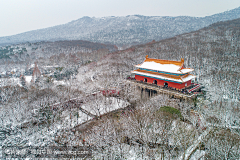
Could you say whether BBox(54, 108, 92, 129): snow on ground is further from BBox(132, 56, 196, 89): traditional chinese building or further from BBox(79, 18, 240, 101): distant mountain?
BBox(132, 56, 196, 89): traditional chinese building

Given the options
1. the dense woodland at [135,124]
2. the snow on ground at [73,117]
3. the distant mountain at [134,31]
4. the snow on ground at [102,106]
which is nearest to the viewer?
the dense woodland at [135,124]

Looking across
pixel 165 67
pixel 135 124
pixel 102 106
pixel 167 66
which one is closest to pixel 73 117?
pixel 102 106

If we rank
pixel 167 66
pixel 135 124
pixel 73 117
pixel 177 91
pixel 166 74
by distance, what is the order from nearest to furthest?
pixel 135 124 < pixel 73 117 < pixel 177 91 < pixel 166 74 < pixel 167 66

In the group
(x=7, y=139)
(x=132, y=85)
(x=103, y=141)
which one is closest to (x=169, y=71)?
(x=132, y=85)

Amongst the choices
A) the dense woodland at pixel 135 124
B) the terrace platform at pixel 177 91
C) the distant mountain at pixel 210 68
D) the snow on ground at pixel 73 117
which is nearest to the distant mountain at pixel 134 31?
the distant mountain at pixel 210 68

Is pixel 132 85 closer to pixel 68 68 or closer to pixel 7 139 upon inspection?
pixel 7 139

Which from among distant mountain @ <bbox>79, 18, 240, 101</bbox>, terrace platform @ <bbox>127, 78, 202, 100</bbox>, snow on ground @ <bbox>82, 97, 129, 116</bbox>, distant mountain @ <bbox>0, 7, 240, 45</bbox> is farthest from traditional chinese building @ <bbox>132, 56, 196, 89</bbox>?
distant mountain @ <bbox>0, 7, 240, 45</bbox>

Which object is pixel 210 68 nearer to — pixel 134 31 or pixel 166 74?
pixel 166 74

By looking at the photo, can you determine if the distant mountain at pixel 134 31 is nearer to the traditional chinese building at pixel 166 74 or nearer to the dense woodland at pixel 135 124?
the traditional chinese building at pixel 166 74

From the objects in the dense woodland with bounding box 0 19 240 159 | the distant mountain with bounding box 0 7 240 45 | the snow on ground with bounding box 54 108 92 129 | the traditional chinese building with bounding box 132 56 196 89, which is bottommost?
the snow on ground with bounding box 54 108 92 129
